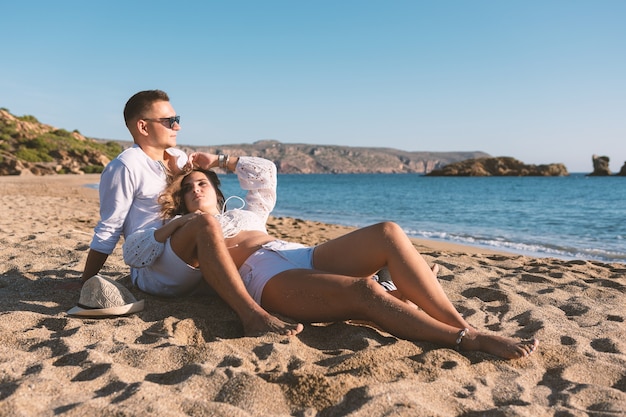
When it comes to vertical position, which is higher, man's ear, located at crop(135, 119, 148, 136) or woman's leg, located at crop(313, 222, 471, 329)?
man's ear, located at crop(135, 119, 148, 136)

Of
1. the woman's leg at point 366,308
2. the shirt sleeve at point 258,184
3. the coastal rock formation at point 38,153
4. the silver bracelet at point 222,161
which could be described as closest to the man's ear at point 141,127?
the silver bracelet at point 222,161

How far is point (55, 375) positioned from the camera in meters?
2.20

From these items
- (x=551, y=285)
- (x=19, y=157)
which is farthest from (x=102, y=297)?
(x=19, y=157)

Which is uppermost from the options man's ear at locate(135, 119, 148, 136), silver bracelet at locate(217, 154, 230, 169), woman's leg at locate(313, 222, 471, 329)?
man's ear at locate(135, 119, 148, 136)

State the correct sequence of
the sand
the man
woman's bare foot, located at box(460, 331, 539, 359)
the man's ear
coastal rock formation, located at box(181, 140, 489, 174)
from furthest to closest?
coastal rock formation, located at box(181, 140, 489, 174) → the man's ear → the man → woman's bare foot, located at box(460, 331, 539, 359) → the sand

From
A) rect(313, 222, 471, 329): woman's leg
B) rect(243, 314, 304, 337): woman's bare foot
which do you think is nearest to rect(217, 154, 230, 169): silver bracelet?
rect(313, 222, 471, 329): woman's leg

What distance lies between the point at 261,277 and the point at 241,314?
10.8 inches

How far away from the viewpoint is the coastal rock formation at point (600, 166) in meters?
80.4

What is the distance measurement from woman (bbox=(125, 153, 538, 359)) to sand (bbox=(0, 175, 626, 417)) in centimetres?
11

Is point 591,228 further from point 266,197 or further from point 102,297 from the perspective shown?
point 102,297

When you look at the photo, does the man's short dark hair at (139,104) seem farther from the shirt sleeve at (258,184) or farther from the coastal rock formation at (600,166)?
the coastal rock formation at (600,166)

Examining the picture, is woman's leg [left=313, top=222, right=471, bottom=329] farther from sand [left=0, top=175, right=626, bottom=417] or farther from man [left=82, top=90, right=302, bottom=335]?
man [left=82, top=90, right=302, bottom=335]

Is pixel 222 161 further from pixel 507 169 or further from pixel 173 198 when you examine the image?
pixel 507 169

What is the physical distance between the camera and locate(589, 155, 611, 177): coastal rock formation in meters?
80.4
